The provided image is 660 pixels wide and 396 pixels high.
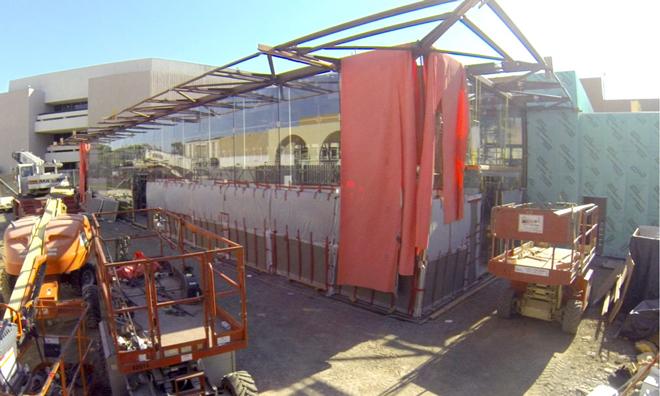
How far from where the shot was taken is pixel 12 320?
476cm

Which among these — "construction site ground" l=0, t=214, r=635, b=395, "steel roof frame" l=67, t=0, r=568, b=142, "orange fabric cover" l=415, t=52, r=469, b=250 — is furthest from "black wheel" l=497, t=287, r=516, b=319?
"steel roof frame" l=67, t=0, r=568, b=142

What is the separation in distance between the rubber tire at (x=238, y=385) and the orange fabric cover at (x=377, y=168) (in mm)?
3649

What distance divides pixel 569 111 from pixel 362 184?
8228mm

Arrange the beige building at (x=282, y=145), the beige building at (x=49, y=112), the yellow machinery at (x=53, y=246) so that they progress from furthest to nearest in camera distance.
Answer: the beige building at (x=49, y=112), the beige building at (x=282, y=145), the yellow machinery at (x=53, y=246)

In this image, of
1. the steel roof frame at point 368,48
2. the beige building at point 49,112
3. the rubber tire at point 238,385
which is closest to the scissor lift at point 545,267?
the steel roof frame at point 368,48

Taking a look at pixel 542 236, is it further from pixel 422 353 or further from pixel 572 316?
pixel 422 353

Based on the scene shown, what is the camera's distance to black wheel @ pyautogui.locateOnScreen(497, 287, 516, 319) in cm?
730

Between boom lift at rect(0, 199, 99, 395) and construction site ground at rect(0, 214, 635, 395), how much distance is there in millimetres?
2149

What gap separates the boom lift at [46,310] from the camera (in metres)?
4.22

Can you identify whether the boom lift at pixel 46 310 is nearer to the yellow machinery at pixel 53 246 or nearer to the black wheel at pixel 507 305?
the yellow machinery at pixel 53 246

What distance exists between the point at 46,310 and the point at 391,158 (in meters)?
5.73

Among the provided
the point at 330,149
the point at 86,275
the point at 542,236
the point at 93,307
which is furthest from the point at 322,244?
the point at 86,275

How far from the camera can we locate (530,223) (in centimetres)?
674

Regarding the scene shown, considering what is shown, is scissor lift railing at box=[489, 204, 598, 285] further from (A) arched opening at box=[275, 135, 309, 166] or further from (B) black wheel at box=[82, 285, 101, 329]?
(B) black wheel at box=[82, 285, 101, 329]
